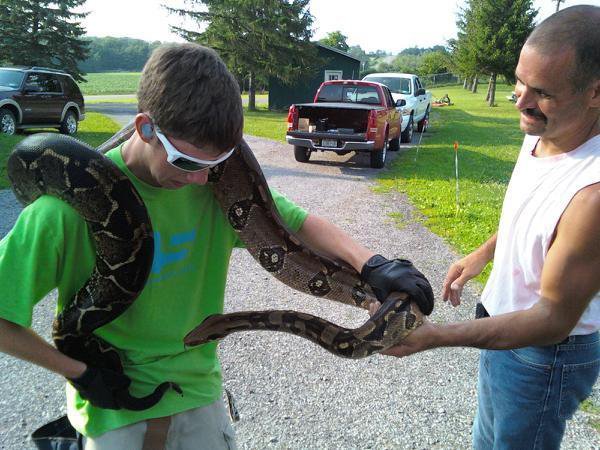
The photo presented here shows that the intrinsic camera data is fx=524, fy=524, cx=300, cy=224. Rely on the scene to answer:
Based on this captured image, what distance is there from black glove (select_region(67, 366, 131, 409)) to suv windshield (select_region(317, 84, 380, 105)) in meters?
16.6

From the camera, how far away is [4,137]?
17594mm

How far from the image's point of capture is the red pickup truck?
1512cm

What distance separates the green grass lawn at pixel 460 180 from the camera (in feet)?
32.0

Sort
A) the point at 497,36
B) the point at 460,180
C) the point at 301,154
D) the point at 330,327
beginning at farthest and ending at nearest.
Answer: the point at 497,36, the point at 301,154, the point at 460,180, the point at 330,327

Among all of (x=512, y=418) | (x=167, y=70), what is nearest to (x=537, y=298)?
(x=512, y=418)

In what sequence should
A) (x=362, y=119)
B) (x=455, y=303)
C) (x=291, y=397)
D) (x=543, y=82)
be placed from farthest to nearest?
(x=362, y=119) → (x=291, y=397) → (x=455, y=303) → (x=543, y=82)

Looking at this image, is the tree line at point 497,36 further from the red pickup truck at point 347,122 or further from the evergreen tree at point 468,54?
the red pickup truck at point 347,122

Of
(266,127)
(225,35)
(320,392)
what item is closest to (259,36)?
(225,35)

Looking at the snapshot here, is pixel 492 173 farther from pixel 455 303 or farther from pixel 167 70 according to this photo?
pixel 167 70

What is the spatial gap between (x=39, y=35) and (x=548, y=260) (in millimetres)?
41598

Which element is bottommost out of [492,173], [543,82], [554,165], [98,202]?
[492,173]

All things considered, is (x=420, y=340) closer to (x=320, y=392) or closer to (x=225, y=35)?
(x=320, y=392)

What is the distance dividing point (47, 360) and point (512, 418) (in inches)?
87.9

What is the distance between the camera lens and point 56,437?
2504 millimetres
